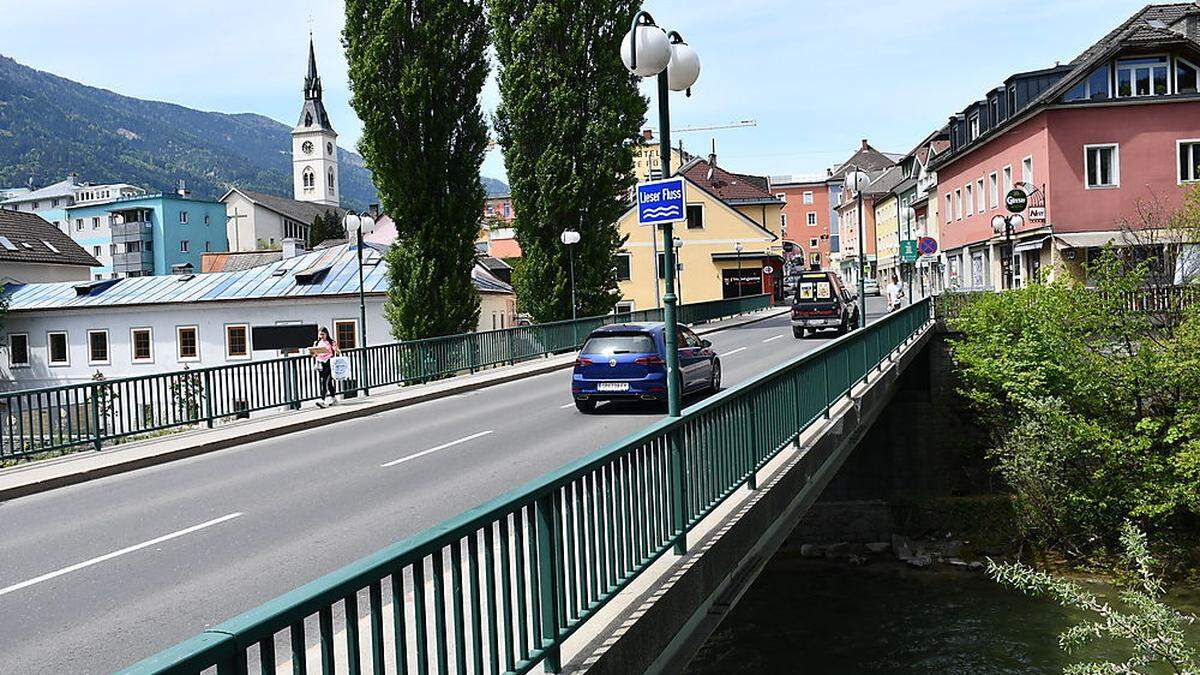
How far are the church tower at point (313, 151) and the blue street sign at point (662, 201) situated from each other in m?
160

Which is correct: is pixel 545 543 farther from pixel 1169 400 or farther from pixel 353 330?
pixel 353 330

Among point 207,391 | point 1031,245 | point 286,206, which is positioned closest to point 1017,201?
point 1031,245

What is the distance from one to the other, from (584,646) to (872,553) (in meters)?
25.7

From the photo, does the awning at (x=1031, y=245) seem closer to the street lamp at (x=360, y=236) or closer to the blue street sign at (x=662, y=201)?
the street lamp at (x=360, y=236)

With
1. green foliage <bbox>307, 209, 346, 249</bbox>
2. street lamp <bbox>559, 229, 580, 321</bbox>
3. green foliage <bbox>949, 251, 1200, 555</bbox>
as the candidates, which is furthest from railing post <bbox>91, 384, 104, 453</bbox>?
green foliage <bbox>307, 209, 346, 249</bbox>

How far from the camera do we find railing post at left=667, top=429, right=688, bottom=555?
7.16 metres

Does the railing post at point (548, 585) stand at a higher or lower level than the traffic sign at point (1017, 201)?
lower

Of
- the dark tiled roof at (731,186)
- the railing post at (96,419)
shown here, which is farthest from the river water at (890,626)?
the dark tiled roof at (731,186)

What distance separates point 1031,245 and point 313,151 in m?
143

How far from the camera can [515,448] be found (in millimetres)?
14297

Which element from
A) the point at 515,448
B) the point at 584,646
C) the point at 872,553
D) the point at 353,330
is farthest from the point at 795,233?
the point at 584,646

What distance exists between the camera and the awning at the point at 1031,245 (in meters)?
38.2

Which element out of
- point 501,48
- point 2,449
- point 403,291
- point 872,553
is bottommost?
point 872,553

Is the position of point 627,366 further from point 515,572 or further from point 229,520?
point 515,572
